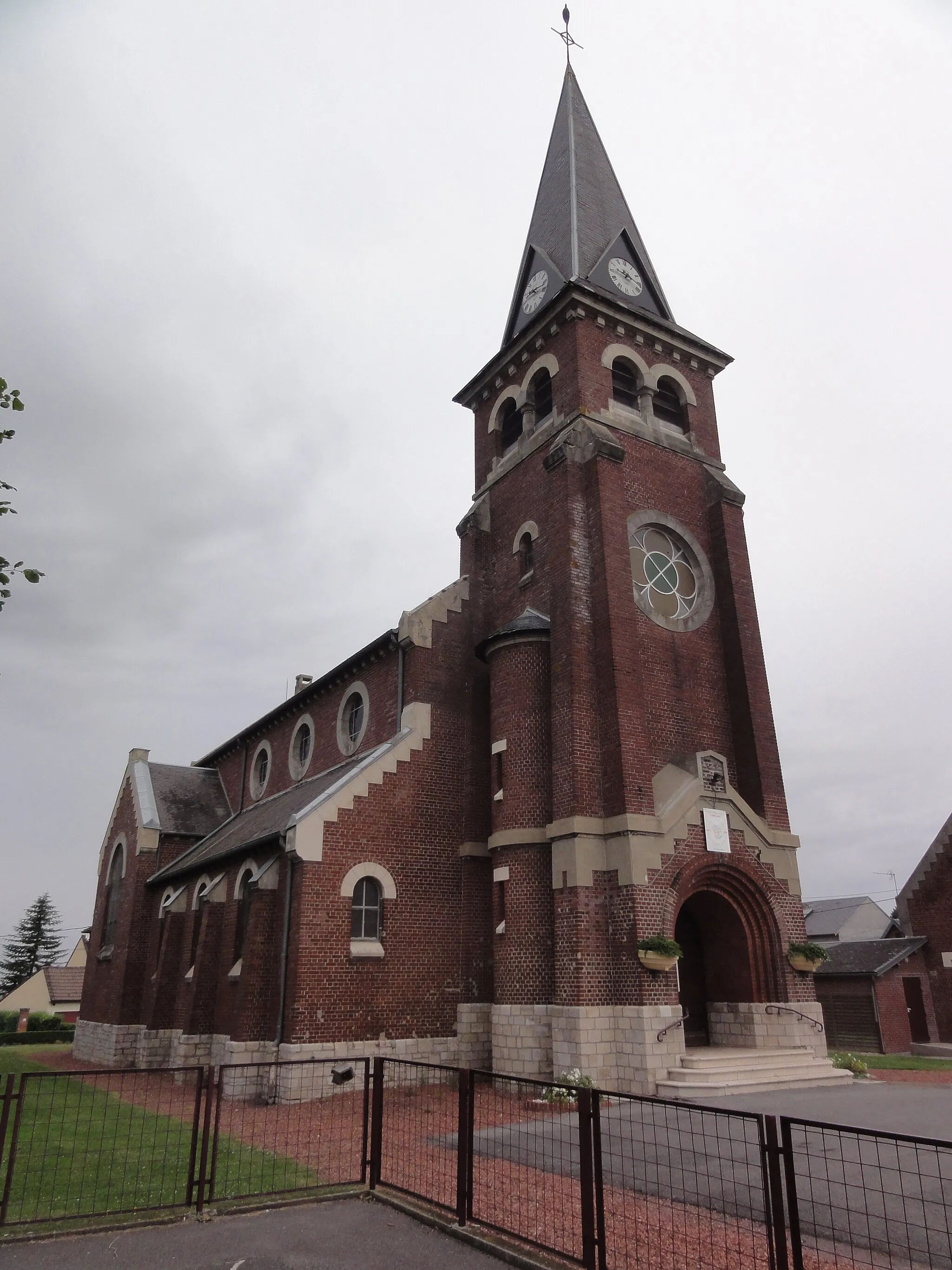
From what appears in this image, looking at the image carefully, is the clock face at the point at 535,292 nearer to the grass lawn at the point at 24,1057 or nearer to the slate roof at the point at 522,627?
the slate roof at the point at 522,627

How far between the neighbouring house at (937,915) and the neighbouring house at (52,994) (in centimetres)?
4787

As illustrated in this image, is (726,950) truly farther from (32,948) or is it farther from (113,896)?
(32,948)

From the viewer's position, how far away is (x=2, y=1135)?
7168mm

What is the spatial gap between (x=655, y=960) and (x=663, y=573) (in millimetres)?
9358

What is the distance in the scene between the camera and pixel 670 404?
80.1ft

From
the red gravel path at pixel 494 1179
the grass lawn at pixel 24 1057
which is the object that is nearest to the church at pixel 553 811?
the red gravel path at pixel 494 1179

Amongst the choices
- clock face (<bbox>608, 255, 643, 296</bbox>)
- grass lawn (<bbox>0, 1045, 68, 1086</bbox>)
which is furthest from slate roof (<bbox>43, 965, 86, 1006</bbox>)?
clock face (<bbox>608, 255, 643, 296</bbox>)

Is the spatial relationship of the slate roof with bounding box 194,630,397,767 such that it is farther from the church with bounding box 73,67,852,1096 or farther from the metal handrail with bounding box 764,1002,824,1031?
the metal handrail with bounding box 764,1002,824,1031

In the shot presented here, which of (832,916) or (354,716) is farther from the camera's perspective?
(832,916)

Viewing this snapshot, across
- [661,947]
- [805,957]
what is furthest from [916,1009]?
[661,947]

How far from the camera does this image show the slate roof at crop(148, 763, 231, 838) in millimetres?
29344

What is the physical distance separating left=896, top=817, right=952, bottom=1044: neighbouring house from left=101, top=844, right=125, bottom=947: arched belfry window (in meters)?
26.4

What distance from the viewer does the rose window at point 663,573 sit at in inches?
813

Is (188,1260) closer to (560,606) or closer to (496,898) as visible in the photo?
(496,898)
